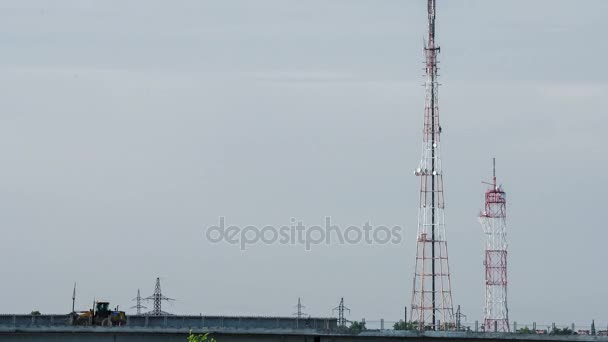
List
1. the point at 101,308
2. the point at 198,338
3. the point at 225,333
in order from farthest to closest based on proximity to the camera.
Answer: the point at 101,308
the point at 225,333
the point at 198,338

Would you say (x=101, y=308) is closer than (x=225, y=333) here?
No

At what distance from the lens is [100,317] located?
11906 cm

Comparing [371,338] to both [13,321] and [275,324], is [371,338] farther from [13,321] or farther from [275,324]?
[13,321]

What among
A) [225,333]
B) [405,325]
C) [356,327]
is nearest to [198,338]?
[225,333]

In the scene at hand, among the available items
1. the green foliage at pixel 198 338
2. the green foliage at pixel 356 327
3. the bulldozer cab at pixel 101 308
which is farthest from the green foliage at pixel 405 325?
the bulldozer cab at pixel 101 308

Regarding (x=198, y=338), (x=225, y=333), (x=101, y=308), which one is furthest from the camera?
(x=101, y=308)

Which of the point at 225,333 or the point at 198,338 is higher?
the point at 225,333

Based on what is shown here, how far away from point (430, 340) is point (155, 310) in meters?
40.2

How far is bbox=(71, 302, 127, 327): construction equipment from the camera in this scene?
11444cm

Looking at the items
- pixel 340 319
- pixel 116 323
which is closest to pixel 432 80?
pixel 340 319

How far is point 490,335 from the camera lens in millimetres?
106250

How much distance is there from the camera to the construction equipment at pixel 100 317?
114 metres

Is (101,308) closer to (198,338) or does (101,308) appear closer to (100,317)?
(100,317)

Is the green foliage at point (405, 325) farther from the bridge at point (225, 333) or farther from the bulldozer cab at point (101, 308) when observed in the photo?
the bulldozer cab at point (101, 308)
